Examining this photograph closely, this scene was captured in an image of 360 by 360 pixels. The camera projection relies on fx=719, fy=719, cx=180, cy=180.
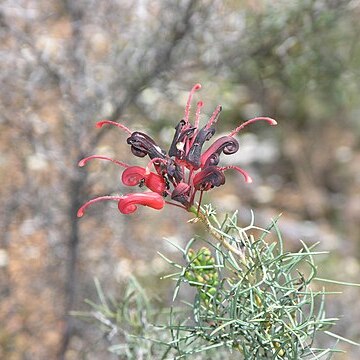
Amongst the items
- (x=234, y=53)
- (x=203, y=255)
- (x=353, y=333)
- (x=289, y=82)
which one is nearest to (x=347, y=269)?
(x=353, y=333)

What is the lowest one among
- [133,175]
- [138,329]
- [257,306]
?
[138,329]

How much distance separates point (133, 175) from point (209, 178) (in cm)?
9

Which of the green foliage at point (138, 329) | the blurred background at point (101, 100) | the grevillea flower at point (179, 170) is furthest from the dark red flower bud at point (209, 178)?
the blurred background at point (101, 100)

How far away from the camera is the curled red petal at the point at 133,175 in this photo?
765mm

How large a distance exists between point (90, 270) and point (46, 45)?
0.66 metres

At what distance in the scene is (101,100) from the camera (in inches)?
70.0

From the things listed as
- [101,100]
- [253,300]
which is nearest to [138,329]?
[253,300]

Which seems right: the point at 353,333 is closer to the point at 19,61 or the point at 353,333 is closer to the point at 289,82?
the point at 289,82

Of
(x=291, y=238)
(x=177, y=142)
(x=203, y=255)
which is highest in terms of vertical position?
(x=177, y=142)

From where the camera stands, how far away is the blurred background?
1797 millimetres

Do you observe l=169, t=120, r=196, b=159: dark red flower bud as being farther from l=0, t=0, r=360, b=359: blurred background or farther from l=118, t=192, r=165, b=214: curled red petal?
l=0, t=0, r=360, b=359: blurred background

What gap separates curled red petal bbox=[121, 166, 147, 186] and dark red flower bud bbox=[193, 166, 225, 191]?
2.4 inches

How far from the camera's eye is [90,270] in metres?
2.11

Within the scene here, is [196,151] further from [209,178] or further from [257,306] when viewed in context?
[257,306]
